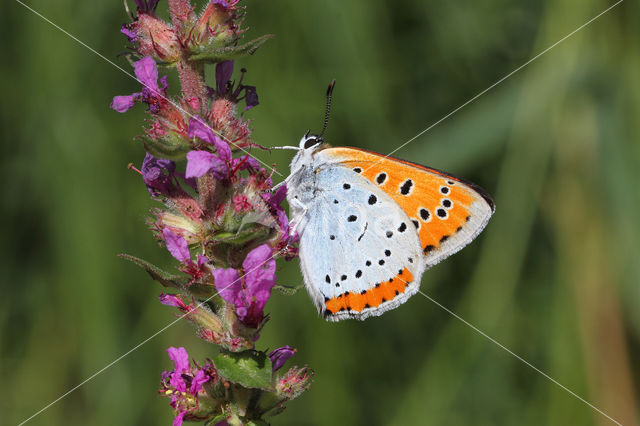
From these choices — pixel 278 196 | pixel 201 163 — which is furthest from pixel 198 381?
pixel 278 196

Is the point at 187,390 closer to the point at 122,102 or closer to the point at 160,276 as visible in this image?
the point at 160,276

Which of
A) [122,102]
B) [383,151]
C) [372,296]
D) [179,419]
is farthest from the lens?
[383,151]

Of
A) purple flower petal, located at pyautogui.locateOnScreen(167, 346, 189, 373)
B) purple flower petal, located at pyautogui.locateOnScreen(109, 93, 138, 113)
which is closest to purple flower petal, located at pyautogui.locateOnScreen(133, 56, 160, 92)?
purple flower petal, located at pyautogui.locateOnScreen(109, 93, 138, 113)

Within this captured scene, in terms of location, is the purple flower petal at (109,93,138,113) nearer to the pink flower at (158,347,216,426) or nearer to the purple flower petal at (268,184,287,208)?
the purple flower petal at (268,184,287,208)

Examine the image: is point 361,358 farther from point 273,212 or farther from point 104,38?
point 104,38

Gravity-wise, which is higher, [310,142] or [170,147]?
[170,147]

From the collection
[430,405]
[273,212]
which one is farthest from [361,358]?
[273,212]
